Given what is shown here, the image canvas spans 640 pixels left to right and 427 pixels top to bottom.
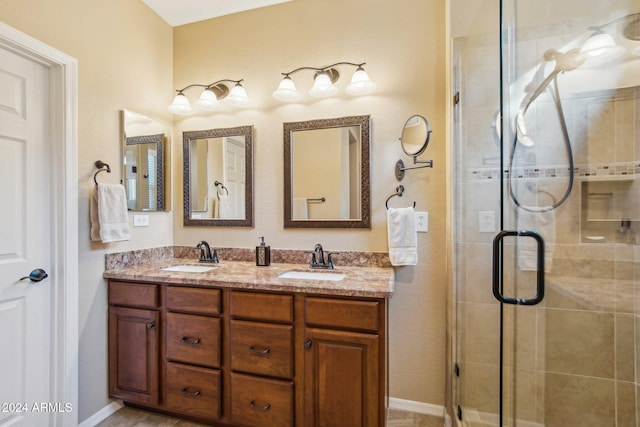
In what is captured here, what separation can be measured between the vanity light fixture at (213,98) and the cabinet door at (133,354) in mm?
1485

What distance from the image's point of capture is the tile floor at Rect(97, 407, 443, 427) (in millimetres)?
1791

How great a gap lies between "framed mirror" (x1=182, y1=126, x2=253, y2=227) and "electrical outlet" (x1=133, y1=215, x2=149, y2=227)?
28 cm

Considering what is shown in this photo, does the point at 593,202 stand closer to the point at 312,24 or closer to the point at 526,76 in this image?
the point at 526,76

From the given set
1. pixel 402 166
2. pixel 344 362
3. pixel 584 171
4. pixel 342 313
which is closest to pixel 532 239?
pixel 584 171

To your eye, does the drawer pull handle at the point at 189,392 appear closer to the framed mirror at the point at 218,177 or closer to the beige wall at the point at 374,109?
the beige wall at the point at 374,109

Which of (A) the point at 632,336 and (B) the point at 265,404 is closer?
(A) the point at 632,336

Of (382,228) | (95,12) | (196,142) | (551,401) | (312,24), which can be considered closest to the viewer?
(551,401)

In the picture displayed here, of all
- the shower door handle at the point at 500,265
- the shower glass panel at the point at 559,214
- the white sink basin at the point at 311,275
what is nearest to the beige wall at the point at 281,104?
the white sink basin at the point at 311,275

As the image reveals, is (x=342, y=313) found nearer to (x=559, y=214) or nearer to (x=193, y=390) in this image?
(x=193, y=390)

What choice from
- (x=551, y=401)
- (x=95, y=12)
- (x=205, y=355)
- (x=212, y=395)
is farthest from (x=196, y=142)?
(x=551, y=401)

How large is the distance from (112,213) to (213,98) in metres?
1.08

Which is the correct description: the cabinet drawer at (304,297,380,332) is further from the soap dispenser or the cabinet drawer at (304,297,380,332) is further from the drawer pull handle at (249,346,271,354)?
the soap dispenser

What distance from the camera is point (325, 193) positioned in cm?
209

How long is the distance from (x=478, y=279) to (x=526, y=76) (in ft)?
3.41
